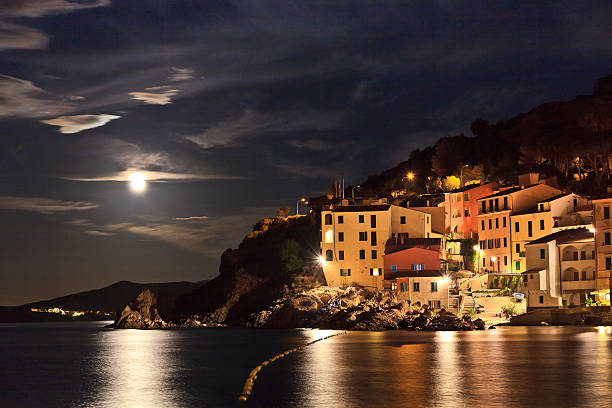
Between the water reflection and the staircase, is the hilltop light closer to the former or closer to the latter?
the staircase

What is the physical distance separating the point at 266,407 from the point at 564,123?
95.3 m

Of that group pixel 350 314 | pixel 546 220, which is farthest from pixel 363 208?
pixel 546 220

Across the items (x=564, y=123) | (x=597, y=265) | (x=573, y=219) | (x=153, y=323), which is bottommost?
(x=153, y=323)

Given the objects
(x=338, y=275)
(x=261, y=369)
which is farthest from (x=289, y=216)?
(x=261, y=369)

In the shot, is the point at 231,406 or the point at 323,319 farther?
the point at 323,319

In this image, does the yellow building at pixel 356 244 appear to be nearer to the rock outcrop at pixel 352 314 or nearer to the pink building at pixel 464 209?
the rock outcrop at pixel 352 314

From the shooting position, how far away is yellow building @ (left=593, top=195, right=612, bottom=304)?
74.7 m

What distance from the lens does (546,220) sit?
284 feet

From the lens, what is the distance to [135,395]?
→ 29.1 meters

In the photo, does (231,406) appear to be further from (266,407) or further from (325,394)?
(325,394)

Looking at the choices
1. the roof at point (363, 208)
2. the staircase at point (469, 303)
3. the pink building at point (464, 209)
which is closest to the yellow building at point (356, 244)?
the roof at point (363, 208)

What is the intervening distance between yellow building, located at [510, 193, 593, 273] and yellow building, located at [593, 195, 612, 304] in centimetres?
911

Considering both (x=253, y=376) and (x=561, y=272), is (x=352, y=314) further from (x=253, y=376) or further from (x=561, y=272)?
(x=253, y=376)

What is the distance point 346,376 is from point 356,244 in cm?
5936
